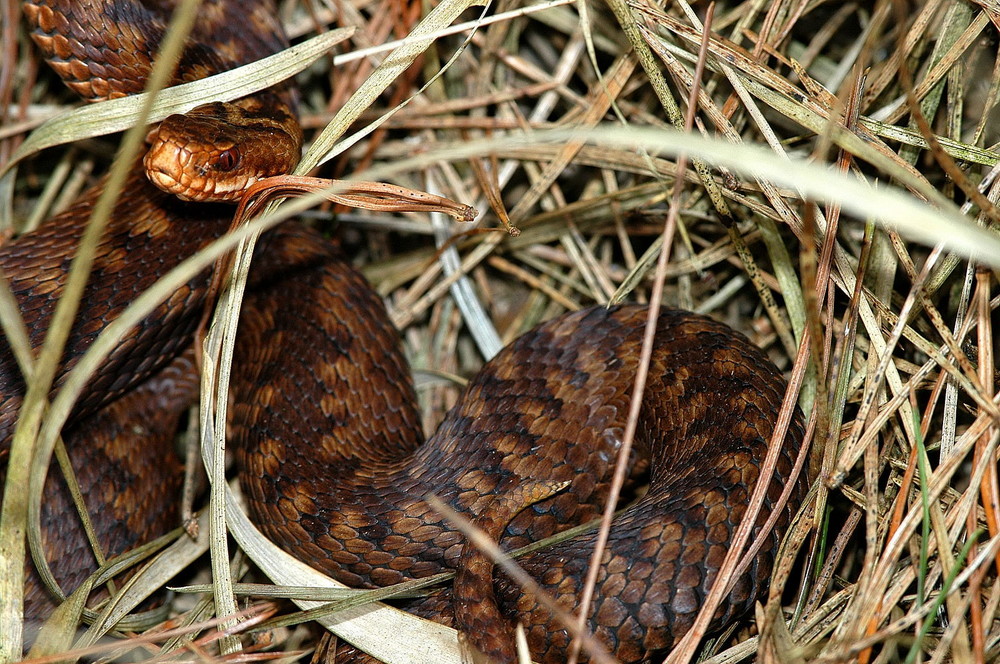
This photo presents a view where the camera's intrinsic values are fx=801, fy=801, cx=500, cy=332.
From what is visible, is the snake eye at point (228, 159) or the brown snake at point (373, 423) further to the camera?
the snake eye at point (228, 159)

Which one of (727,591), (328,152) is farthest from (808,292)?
(328,152)

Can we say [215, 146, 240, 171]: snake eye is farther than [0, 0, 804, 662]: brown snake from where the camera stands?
Yes

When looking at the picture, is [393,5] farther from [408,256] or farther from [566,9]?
[408,256]

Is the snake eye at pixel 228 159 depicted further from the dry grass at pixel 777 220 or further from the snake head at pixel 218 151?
the dry grass at pixel 777 220

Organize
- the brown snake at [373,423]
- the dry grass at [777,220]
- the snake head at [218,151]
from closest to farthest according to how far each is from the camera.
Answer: the dry grass at [777,220] → the brown snake at [373,423] → the snake head at [218,151]

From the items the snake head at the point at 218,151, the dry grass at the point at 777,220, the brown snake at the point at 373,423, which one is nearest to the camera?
the dry grass at the point at 777,220

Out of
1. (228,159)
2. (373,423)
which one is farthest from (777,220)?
(228,159)

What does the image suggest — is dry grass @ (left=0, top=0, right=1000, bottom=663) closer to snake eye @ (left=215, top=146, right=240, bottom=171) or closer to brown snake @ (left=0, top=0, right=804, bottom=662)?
brown snake @ (left=0, top=0, right=804, bottom=662)

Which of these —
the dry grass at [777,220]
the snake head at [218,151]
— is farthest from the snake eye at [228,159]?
the dry grass at [777,220]

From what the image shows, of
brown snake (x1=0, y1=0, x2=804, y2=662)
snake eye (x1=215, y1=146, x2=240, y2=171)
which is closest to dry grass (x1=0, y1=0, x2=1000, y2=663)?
brown snake (x1=0, y1=0, x2=804, y2=662)
